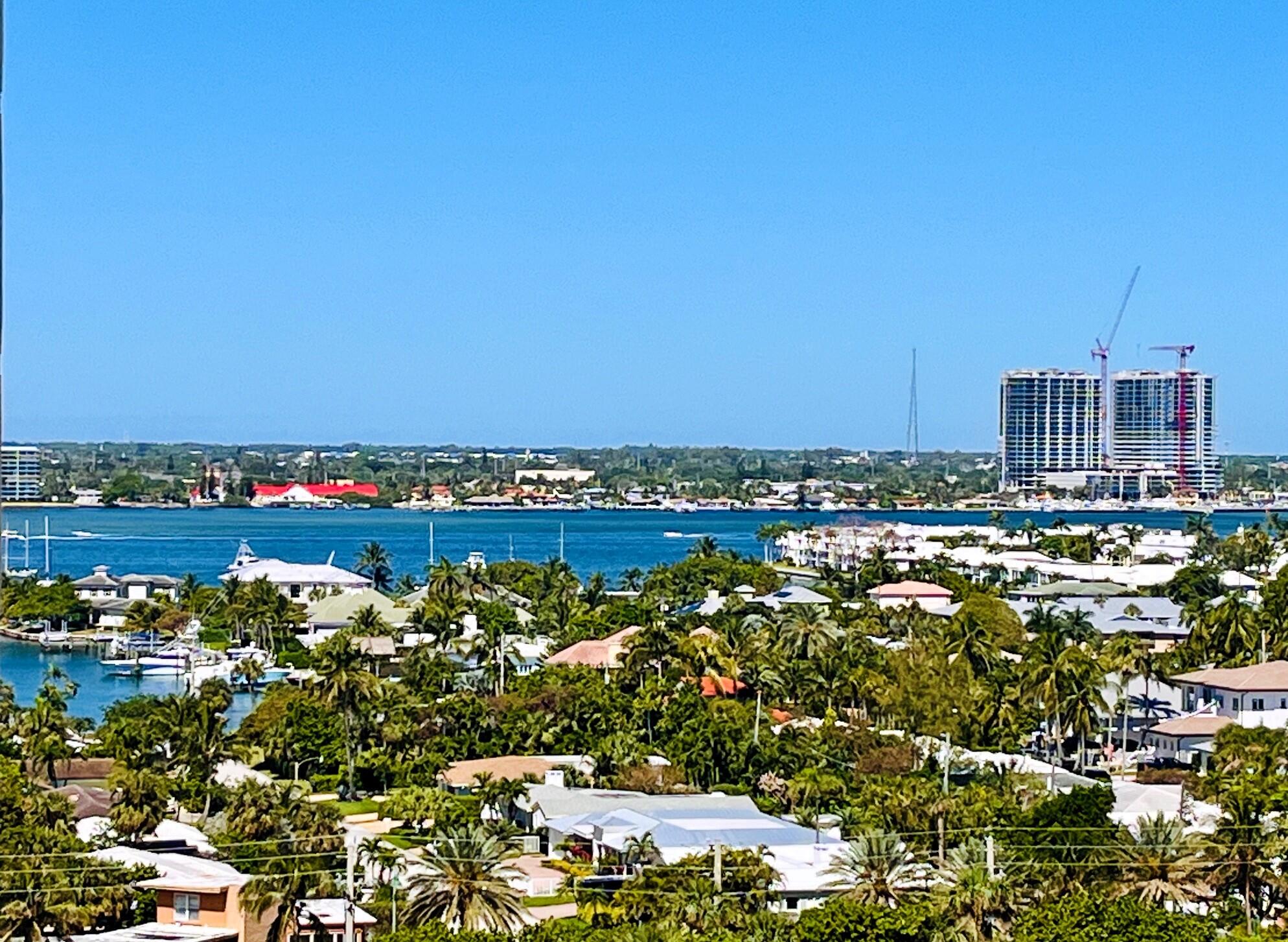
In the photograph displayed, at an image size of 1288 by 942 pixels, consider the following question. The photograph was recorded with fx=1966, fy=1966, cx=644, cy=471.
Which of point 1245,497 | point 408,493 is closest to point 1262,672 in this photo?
point 408,493

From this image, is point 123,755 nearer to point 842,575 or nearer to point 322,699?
point 322,699

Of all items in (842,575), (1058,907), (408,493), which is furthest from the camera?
(408,493)

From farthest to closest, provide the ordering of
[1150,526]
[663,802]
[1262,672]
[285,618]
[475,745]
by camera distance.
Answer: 1. [1150,526]
2. [285,618]
3. [1262,672]
4. [475,745]
5. [663,802]

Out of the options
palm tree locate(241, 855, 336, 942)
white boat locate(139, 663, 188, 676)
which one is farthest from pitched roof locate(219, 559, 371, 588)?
palm tree locate(241, 855, 336, 942)

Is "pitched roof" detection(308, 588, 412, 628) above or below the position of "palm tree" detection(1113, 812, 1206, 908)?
below

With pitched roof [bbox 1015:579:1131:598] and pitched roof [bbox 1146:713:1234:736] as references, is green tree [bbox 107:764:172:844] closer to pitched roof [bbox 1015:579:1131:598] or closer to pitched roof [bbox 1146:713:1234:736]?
pitched roof [bbox 1146:713:1234:736]

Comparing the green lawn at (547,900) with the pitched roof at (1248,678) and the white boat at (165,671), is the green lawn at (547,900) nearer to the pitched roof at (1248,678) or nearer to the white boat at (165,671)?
the pitched roof at (1248,678)

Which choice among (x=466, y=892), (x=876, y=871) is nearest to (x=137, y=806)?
(x=466, y=892)
